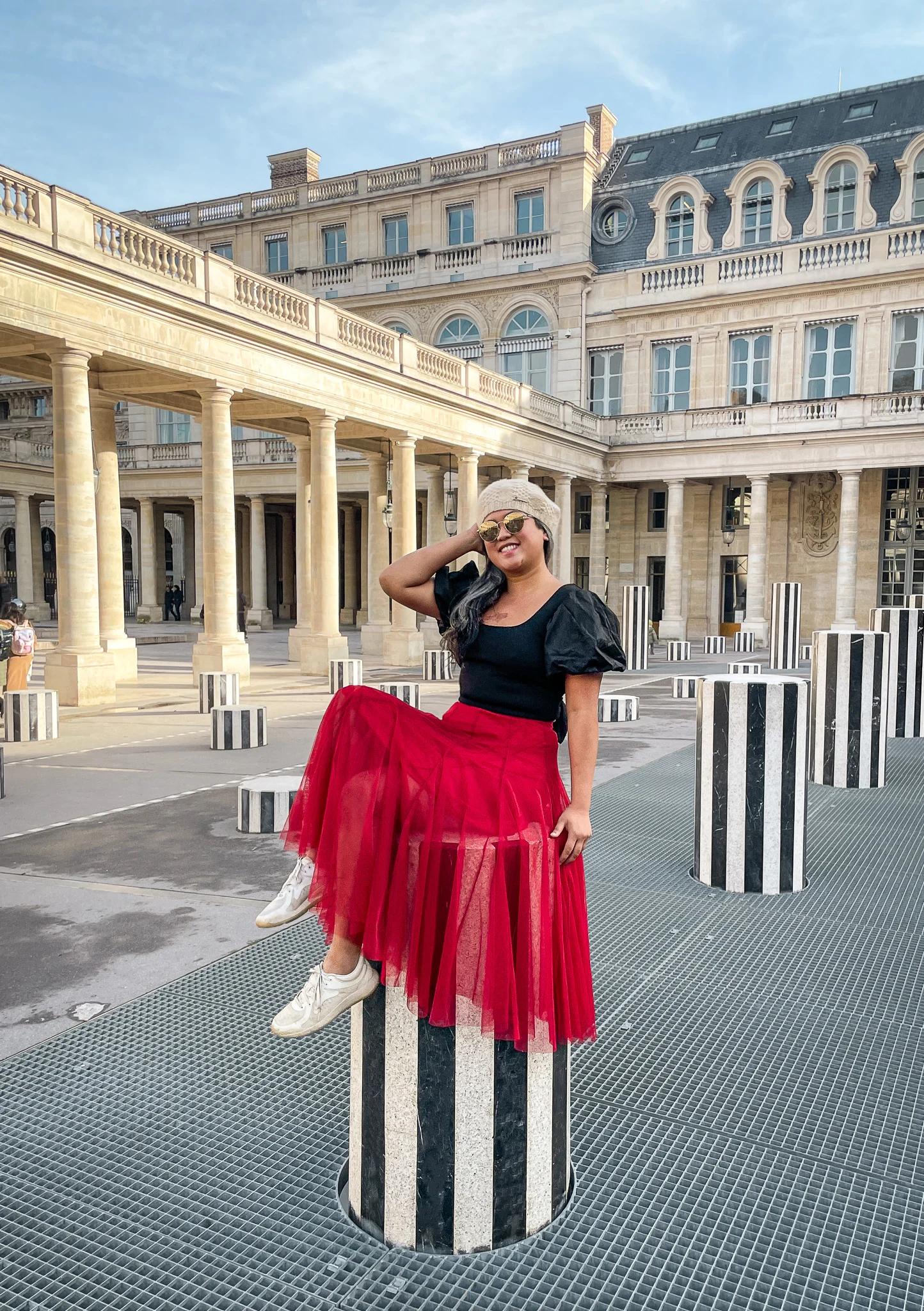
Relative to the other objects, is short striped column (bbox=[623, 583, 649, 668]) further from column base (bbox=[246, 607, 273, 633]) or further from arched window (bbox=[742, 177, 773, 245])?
column base (bbox=[246, 607, 273, 633])

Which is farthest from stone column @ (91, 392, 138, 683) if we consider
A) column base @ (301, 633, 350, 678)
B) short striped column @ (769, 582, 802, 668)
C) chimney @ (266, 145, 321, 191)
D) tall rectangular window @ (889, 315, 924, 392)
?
chimney @ (266, 145, 321, 191)

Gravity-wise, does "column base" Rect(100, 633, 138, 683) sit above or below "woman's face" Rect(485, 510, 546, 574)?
below

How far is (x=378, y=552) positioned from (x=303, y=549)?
8.27ft

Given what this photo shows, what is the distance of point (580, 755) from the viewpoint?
8.63 feet

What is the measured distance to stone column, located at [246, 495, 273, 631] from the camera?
38125 millimetres

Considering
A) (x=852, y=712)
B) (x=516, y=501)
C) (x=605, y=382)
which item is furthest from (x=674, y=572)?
(x=516, y=501)

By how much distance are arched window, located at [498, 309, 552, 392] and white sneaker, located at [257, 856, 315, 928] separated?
35.0 metres

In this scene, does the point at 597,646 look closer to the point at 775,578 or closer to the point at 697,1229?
the point at 697,1229

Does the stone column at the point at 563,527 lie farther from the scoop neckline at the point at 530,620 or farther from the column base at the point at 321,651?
the scoop neckline at the point at 530,620

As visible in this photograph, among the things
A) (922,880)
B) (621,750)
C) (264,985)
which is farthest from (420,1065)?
(621,750)

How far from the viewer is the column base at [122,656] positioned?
18609mm

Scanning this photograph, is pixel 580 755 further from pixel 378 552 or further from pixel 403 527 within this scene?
pixel 378 552

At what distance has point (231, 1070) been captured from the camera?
138 inches

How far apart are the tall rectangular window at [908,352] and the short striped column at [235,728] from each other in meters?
27.8
